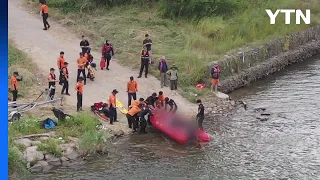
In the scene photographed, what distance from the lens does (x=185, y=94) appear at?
28.4 m

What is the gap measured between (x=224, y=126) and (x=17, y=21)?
17.5 m

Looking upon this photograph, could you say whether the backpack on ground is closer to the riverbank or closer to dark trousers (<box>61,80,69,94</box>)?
the riverbank

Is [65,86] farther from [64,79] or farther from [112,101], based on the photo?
[112,101]

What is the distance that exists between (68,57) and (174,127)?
10236 mm

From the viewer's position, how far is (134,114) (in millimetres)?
23875

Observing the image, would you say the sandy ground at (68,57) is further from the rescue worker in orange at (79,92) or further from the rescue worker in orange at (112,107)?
the rescue worker in orange at (79,92)

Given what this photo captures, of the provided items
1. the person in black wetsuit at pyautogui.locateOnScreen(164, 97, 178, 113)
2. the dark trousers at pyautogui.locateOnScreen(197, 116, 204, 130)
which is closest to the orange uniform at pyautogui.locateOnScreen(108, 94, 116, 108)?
the person in black wetsuit at pyautogui.locateOnScreen(164, 97, 178, 113)

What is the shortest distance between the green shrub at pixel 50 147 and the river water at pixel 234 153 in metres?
0.66

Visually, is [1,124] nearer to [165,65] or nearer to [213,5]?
[165,65]

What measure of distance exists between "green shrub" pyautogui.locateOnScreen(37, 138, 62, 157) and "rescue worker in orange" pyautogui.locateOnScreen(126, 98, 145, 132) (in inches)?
148

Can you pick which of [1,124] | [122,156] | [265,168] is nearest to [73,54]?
[122,156]

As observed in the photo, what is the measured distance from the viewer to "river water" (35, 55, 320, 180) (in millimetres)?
20438

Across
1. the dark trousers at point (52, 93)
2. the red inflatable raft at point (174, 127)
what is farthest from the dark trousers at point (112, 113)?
the dark trousers at point (52, 93)

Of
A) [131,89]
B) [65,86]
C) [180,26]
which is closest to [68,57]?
[65,86]
